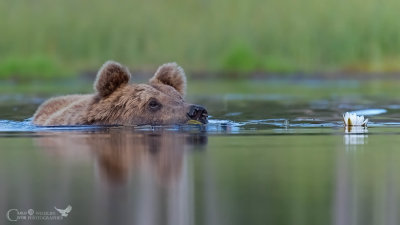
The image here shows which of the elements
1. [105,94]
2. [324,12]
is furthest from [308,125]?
[324,12]

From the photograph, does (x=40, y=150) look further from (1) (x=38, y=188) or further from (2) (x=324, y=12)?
(2) (x=324, y=12)

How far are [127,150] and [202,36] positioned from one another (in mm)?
44411

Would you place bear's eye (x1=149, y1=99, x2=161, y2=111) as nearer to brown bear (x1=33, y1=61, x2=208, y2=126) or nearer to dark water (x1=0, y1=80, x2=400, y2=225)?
brown bear (x1=33, y1=61, x2=208, y2=126)

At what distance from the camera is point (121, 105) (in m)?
13.9

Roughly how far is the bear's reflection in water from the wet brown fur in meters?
0.38

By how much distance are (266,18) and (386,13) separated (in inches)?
322

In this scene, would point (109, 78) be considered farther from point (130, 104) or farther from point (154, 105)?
point (154, 105)

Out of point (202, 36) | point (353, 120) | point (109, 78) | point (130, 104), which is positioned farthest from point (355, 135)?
point (202, 36)

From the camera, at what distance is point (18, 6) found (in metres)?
56.9

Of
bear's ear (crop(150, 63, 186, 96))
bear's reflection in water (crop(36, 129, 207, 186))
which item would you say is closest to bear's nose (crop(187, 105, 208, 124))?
bear's reflection in water (crop(36, 129, 207, 186))

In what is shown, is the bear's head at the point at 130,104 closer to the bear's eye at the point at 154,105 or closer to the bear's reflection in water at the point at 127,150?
the bear's eye at the point at 154,105

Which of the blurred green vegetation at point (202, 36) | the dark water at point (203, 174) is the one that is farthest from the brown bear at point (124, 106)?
the blurred green vegetation at point (202, 36)

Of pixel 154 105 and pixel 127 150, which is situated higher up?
pixel 154 105

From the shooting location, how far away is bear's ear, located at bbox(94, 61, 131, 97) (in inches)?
547
